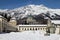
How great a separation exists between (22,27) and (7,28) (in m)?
27.0

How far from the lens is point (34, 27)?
66.3m

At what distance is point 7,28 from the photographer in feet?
131

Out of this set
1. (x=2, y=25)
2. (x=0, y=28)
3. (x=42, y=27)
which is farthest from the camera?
(x=42, y=27)

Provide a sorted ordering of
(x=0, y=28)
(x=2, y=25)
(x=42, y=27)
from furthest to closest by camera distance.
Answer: (x=42, y=27) → (x=2, y=25) → (x=0, y=28)

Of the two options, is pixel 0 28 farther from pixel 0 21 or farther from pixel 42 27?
pixel 42 27

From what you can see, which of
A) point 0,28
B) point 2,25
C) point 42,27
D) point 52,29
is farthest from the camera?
point 42,27

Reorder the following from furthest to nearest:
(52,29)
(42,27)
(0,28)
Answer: (42,27)
(52,29)
(0,28)

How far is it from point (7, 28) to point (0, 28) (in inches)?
182

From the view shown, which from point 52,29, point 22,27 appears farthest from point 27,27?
point 52,29

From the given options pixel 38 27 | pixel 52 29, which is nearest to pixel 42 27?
pixel 38 27

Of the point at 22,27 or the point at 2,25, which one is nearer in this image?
the point at 2,25

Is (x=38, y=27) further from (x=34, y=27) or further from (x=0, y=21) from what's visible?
(x=0, y=21)

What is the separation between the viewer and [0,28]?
35312 mm

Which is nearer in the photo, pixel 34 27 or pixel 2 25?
pixel 2 25
